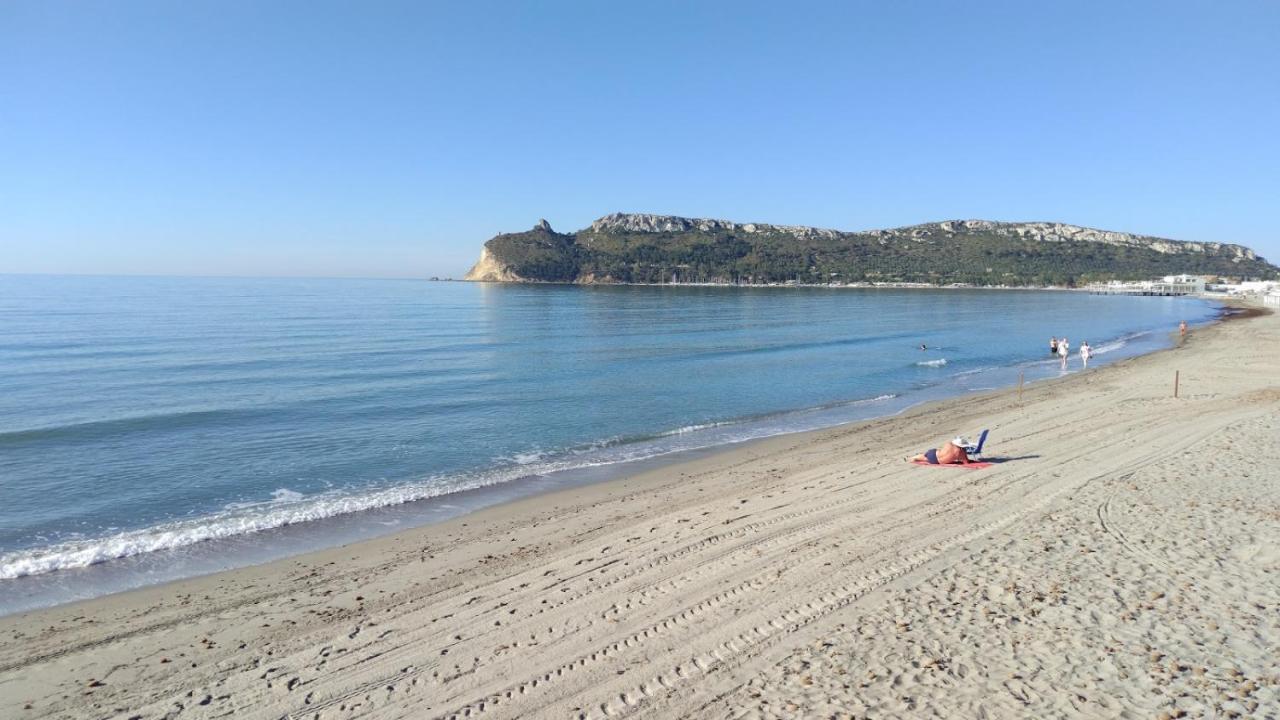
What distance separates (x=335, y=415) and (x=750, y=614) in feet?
55.3

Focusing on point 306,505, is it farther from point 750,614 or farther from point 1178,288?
point 1178,288

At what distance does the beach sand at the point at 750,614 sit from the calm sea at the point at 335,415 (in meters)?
2.07

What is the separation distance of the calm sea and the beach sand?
2.07m

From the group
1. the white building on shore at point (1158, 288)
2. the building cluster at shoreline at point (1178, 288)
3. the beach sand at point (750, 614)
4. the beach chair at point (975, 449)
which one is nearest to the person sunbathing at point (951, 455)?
the beach chair at point (975, 449)

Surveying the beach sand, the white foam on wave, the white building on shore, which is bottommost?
the white foam on wave

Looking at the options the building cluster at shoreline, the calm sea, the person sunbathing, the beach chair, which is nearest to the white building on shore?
the building cluster at shoreline

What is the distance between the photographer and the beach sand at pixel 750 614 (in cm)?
581

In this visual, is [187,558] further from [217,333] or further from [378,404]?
[217,333]

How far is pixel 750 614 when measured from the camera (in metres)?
7.21

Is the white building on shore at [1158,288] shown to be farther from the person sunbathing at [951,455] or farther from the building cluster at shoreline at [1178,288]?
the person sunbathing at [951,455]

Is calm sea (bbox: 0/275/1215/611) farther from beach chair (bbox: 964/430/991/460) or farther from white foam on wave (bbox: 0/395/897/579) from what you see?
beach chair (bbox: 964/430/991/460)

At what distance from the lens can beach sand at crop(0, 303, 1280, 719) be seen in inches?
229

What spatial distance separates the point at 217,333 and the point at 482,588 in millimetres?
41657

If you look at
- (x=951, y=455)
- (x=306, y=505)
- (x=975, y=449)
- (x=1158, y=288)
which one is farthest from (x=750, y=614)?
(x=1158, y=288)
